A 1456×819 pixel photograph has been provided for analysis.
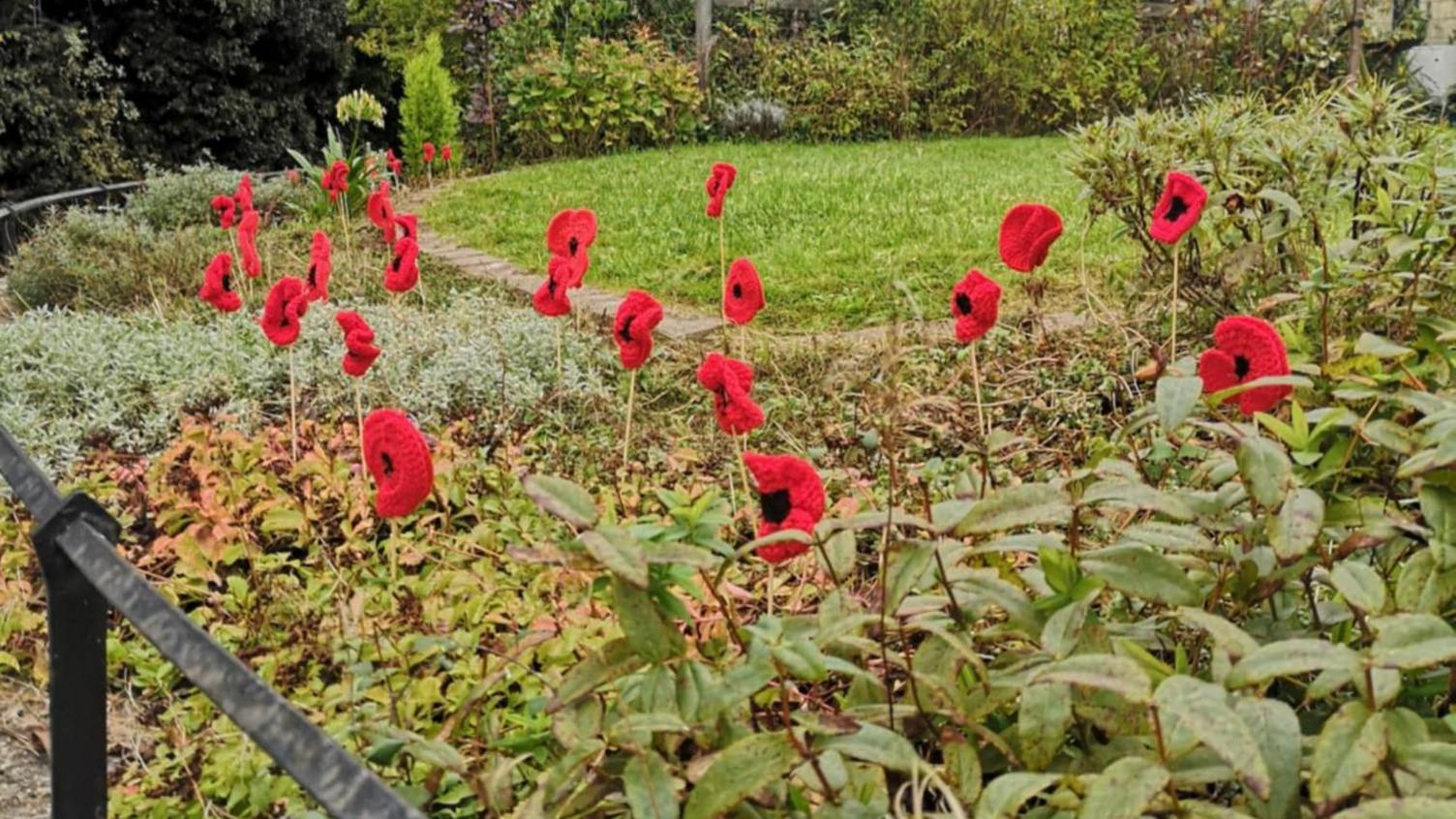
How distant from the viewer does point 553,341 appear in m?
4.42

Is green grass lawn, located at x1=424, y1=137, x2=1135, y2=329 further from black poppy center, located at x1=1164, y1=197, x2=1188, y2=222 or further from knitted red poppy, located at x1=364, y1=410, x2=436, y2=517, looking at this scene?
knitted red poppy, located at x1=364, y1=410, x2=436, y2=517

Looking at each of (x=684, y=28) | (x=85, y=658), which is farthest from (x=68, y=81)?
(x=85, y=658)

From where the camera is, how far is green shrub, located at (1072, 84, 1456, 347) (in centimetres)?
341

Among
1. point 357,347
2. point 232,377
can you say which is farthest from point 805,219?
point 357,347

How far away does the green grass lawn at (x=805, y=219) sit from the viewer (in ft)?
18.4

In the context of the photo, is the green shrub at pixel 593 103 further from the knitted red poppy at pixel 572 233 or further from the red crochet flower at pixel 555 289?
the red crochet flower at pixel 555 289

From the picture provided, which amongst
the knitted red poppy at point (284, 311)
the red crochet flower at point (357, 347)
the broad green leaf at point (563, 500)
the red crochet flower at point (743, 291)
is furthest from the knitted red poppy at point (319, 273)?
the broad green leaf at point (563, 500)

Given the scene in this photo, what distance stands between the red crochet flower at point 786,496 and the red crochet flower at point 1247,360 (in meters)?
0.49

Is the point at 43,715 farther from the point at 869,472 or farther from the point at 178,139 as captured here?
the point at 178,139

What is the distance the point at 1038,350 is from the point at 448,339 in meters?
1.83

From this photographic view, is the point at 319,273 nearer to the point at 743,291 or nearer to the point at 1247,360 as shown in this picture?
the point at 743,291

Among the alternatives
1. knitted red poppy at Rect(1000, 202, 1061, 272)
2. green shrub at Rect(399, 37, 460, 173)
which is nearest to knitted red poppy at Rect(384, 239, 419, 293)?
knitted red poppy at Rect(1000, 202, 1061, 272)

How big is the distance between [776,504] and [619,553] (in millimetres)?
307

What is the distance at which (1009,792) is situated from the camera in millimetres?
1193
